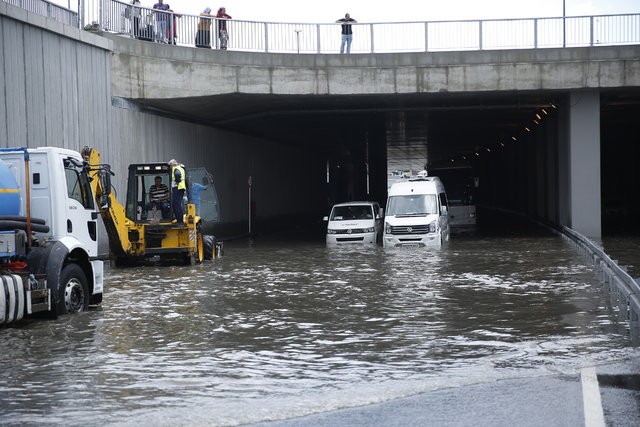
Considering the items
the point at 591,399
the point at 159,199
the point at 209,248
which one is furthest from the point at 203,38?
the point at 591,399

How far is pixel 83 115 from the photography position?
973 inches

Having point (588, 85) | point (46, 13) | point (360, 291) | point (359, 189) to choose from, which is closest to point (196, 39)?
point (46, 13)

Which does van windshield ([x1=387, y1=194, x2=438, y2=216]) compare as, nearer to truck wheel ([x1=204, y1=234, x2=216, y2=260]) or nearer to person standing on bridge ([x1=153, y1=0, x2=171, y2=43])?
truck wheel ([x1=204, y1=234, x2=216, y2=260])

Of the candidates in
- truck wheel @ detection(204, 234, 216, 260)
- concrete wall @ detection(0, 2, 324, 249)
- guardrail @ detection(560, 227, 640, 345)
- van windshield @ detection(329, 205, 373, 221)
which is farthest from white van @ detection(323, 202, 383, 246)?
guardrail @ detection(560, 227, 640, 345)

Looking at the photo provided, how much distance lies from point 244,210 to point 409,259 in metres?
17.0

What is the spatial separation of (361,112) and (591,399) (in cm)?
3010

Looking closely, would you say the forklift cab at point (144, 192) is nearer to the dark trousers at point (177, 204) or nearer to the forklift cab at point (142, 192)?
the forklift cab at point (142, 192)

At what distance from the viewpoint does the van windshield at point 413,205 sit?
96.6ft

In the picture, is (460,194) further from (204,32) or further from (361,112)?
(204,32)

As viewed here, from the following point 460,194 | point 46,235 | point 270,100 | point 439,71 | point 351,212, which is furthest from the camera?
point 460,194

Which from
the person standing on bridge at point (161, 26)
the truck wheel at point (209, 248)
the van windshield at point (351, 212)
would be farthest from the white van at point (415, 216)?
the person standing on bridge at point (161, 26)

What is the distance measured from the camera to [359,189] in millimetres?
76062

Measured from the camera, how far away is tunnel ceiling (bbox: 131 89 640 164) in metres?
32.7

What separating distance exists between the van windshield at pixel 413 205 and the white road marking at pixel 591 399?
1990cm
